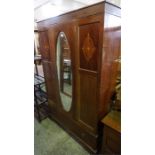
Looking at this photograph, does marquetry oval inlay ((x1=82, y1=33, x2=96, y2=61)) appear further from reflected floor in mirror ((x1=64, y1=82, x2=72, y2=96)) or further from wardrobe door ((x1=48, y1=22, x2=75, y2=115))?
reflected floor in mirror ((x1=64, y1=82, x2=72, y2=96))

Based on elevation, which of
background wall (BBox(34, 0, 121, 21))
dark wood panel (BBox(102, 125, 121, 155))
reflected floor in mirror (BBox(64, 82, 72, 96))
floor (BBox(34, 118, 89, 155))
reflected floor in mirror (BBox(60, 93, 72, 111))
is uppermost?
background wall (BBox(34, 0, 121, 21))

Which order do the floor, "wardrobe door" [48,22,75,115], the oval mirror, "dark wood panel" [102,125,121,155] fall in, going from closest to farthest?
"dark wood panel" [102,125,121,155] < "wardrobe door" [48,22,75,115] < the oval mirror < the floor

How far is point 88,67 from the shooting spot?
1415mm

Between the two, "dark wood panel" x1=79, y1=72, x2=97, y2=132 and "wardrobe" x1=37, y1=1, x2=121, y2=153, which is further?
"dark wood panel" x1=79, y1=72, x2=97, y2=132

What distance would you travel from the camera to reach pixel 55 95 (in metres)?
2.20

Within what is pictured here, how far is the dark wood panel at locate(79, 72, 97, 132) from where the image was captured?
4.79 ft

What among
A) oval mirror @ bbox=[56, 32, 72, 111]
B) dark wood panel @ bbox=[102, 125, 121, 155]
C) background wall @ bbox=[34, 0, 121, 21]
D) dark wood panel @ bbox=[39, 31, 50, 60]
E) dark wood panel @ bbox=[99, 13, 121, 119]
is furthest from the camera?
background wall @ bbox=[34, 0, 121, 21]

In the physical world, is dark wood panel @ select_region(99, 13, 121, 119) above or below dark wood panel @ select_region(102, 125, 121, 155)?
above

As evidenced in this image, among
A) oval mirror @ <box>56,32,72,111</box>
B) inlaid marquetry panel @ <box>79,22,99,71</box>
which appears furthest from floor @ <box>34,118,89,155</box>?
inlaid marquetry panel @ <box>79,22,99,71</box>
